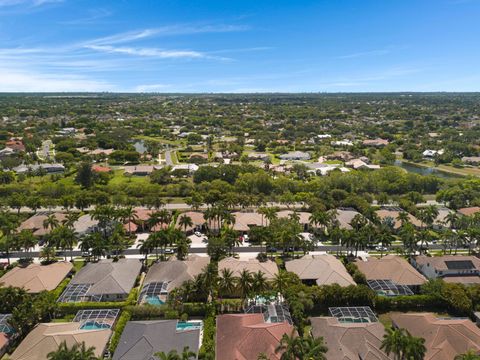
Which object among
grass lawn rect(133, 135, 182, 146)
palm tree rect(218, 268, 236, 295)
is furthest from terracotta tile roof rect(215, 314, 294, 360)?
grass lawn rect(133, 135, 182, 146)

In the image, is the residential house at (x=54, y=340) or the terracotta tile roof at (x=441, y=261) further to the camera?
the terracotta tile roof at (x=441, y=261)

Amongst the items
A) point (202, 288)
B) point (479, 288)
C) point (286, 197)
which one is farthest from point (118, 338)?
point (286, 197)

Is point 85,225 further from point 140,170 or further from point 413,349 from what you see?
point 413,349

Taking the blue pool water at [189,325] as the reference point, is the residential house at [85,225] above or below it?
above

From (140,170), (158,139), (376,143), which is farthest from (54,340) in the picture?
(158,139)

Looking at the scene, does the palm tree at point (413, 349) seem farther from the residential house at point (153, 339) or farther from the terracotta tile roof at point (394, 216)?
the terracotta tile roof at point (394, 216)

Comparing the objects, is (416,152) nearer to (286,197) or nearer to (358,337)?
(286,197)

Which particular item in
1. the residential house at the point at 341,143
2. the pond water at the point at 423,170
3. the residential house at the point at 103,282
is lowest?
the pond water at the point at 423,170

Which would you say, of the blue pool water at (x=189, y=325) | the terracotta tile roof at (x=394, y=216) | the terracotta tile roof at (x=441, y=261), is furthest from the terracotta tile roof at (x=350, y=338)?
the terracotta tile roof at (x=394, y=216)
